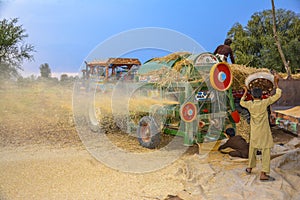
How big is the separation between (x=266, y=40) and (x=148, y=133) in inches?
726

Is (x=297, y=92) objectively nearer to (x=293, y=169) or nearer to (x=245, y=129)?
(x=245, y=129)

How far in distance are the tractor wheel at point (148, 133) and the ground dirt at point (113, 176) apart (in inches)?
Answer: 10.6

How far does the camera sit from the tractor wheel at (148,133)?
216 inches

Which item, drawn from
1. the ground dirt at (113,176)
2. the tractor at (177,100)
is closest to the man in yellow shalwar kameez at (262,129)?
the ground dirt at (113,176)

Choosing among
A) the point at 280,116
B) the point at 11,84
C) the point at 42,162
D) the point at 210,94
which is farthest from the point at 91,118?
the point at 11,84

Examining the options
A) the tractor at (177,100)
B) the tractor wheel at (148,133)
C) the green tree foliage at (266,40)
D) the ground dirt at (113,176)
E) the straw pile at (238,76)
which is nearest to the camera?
the ground dirt at (113,176)

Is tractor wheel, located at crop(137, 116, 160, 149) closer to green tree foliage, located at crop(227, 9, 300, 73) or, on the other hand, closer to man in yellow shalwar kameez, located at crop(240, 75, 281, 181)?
Result: man in yellow shalwar kameez, located at crop(240, 75, 281, 181)

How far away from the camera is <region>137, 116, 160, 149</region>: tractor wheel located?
18.0ft

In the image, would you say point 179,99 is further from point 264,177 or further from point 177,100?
point 264,177

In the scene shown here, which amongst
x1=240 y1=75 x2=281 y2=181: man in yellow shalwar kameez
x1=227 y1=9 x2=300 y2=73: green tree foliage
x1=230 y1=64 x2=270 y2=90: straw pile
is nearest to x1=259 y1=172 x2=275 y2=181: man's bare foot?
x1=240 y1=75 x2=281 y2=181: man in yellow shalwar kameez

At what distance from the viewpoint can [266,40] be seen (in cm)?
2127

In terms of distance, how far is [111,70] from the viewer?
247 inches

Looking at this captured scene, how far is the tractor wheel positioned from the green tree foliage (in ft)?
49.9

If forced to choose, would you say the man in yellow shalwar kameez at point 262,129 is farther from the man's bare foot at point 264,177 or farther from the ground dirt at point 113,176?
the ground dirt at point 113,176
